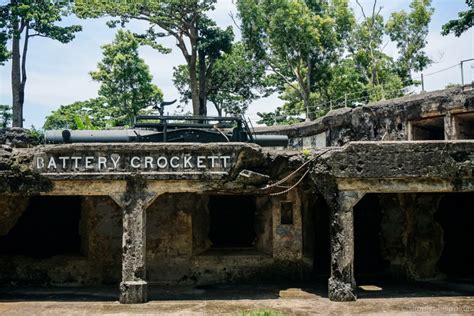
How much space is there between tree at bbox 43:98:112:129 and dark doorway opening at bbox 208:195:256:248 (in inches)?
664

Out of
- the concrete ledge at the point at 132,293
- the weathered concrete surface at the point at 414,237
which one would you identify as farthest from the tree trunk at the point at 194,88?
the concrete ledge at the point at 132,293

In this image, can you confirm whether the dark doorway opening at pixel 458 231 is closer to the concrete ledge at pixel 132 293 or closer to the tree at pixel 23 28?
the concrete ledge at pixel 132 293

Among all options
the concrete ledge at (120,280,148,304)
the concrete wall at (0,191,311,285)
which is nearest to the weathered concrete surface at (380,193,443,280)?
the concrete wall at (0,191,311,285)

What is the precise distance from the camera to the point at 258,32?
27.7m

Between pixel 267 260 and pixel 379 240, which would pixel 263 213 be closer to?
pixel 267 260

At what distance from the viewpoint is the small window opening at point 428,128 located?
1680cm

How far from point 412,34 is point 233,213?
827 inches

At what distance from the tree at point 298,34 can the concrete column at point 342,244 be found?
1499 cm

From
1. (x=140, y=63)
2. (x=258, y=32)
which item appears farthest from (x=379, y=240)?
(x=140, y=63)

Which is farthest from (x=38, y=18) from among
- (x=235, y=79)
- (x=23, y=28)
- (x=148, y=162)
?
(x=148, y=162)

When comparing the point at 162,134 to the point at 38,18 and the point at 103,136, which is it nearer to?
the point at 103,136

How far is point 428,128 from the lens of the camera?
1766cm

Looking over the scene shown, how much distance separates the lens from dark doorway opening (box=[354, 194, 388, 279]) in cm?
1353

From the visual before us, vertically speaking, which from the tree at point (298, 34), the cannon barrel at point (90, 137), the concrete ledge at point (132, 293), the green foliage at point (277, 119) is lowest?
the concrete ledge at point (132, 293)
